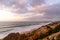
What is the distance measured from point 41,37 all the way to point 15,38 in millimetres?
771

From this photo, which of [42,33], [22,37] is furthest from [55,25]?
[22,37]

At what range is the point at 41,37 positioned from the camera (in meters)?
3.93

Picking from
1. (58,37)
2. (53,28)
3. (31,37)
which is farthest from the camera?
(53,28)

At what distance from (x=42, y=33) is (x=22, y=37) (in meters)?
0.60

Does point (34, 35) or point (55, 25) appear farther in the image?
point (55, 25)

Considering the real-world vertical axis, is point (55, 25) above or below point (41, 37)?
above

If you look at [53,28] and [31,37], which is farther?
[53,28]

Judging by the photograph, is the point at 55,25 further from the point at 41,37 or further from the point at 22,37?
the point at 22,37

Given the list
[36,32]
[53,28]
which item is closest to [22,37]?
[36,32]

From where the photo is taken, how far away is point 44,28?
13.5 ft

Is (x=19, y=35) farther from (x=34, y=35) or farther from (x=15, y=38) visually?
(x=34, y=35)

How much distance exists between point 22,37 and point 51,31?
2.95 feet

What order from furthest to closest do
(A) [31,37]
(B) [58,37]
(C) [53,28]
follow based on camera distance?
1. (C) [53,28]
2. (A) [31,37]
3. (B) [58,37]

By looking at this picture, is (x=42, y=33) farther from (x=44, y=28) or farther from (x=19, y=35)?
(x=19, y=35)
